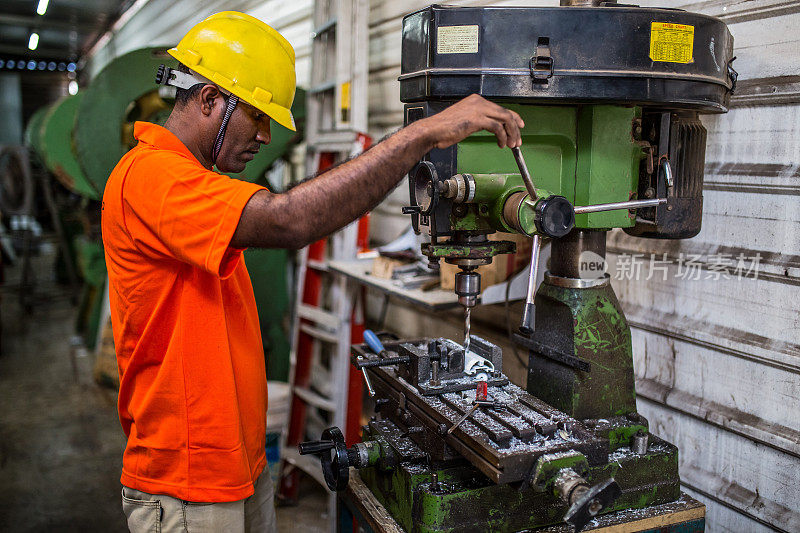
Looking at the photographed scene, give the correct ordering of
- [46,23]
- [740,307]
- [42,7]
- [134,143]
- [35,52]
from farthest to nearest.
A: 1. [35,52]
2. [46,23]
3. [42,7]
4. [134,143]
5. [740,307]

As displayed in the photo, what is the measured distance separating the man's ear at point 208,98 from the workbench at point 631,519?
0.87 meters

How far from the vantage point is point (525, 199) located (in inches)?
44.2

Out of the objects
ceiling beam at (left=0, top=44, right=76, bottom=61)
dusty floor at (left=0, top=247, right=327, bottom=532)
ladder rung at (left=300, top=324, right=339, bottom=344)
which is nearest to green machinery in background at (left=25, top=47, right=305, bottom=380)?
ladder rung at (left=300, top=324, right=339, bottom=344)

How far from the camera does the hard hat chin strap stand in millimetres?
1268

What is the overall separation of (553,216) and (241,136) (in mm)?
643

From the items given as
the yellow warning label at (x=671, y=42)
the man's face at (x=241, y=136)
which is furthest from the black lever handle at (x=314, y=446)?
the yellow warning label at (x=671, y=42)

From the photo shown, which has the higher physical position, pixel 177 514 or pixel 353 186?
Result: pixel 353 186

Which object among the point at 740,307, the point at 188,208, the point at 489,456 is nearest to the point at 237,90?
the point at 188,208

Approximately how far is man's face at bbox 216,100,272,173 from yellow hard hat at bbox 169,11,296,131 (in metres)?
0.03

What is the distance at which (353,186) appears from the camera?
1.05m

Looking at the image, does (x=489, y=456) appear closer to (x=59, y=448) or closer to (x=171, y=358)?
(x=171, y=358)

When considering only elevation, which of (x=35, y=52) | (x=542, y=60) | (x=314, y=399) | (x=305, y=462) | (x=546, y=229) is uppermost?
(x=35, y=52)

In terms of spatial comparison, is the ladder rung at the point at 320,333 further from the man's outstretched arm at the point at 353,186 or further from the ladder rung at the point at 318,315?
the man's outstretched arm at the point at 353,186

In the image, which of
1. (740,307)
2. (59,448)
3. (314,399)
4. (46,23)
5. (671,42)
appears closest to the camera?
(671,42)
